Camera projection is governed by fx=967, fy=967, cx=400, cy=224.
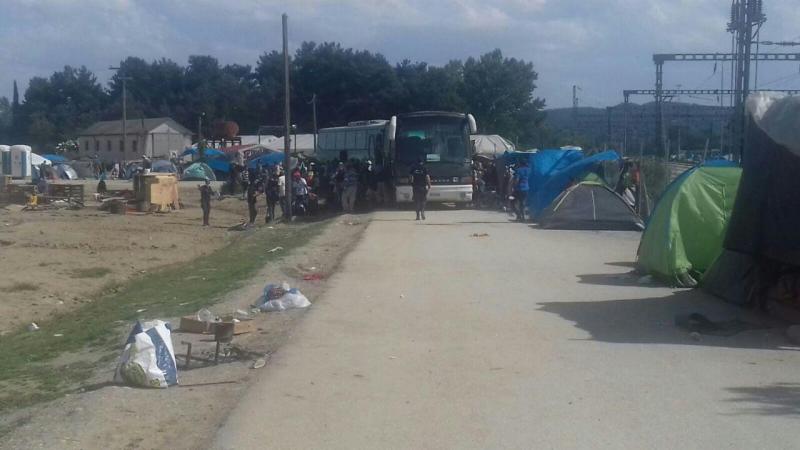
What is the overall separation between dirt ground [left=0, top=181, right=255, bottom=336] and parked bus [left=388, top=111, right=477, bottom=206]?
6.41 metres

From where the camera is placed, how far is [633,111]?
222ft

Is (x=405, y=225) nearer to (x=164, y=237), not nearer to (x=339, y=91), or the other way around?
(x=164, y=237)

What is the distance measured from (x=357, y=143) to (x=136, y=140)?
2351 inches

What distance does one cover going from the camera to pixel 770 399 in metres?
8.48

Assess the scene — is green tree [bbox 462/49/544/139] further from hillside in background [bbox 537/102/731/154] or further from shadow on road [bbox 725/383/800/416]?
shadow on road [bbox 725/383/800/416]

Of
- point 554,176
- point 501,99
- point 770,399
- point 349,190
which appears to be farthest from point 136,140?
point 770,399

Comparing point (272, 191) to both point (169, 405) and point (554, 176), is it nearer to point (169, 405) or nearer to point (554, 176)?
point (554, 176)

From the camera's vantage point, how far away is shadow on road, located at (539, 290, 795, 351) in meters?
11.1

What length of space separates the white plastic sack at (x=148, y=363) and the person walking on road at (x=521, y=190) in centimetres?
1963

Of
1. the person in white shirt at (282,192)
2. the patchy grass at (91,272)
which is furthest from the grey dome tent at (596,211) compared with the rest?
the patchy grass at (91,272)

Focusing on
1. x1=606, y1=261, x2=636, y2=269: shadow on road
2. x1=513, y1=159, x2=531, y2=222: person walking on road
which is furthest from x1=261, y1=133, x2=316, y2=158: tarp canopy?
x1=606, y1=261, x2=636, y2=269: shadow on road

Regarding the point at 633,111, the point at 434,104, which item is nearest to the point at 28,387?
the point at 633,111

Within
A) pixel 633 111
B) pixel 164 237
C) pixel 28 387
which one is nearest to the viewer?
pixel 28 387

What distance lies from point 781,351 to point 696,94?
36317mm
